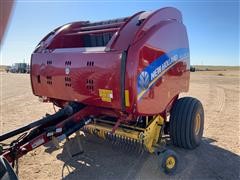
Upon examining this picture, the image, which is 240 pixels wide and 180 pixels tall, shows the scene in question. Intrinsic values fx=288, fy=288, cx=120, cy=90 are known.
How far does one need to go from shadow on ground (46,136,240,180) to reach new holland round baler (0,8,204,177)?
223 millimetres

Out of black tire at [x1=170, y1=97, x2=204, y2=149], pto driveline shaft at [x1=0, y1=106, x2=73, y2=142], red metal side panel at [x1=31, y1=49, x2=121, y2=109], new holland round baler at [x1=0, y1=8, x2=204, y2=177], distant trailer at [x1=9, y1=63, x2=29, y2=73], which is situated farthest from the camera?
distant trailer at [x1=9, y1=63, x2=29, y2=73]

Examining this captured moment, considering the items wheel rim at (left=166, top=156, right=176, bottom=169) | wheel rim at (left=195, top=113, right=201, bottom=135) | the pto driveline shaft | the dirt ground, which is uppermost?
the pto driveline shaft

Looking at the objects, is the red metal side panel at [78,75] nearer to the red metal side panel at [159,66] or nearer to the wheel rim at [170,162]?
the red metal side panel at [159,66]

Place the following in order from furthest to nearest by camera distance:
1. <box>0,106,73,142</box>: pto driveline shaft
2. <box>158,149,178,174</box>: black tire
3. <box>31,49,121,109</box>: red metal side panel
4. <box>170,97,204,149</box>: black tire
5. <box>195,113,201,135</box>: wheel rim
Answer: <box>195,113,201,135</box>: wheel rim
<box>170,97,204,149</box>: black tire
<box>158,149,178,174</box>: black tire
<box>31,49,121,109</box>: red metal side panel
<box>0,106,73,142</box>: pto driveline shaft

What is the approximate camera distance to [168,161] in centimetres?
373

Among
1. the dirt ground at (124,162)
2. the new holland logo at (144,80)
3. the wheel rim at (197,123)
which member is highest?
the new holland logo at (144,80)

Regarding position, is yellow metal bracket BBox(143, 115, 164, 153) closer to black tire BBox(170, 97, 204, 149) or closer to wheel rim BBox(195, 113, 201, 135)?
black tire BBox(170, 97, 204, 149)

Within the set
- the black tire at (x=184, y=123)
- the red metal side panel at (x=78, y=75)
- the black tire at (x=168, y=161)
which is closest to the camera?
the red metal side panel at (x=78, y=75)

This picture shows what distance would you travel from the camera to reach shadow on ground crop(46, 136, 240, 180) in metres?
3.76

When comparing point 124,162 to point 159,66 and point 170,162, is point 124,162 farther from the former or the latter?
point 159,66

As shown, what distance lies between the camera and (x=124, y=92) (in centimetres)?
337

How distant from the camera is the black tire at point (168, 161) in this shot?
367 centimetres

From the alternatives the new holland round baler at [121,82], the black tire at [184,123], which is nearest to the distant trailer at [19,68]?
the new holland round baler at [121,82]

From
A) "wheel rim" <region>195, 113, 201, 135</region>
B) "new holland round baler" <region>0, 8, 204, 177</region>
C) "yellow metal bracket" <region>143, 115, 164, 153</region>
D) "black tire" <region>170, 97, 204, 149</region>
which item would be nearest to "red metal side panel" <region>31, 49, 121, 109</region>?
"new holland round baler" <region>0, 8, 204, 177</region>
